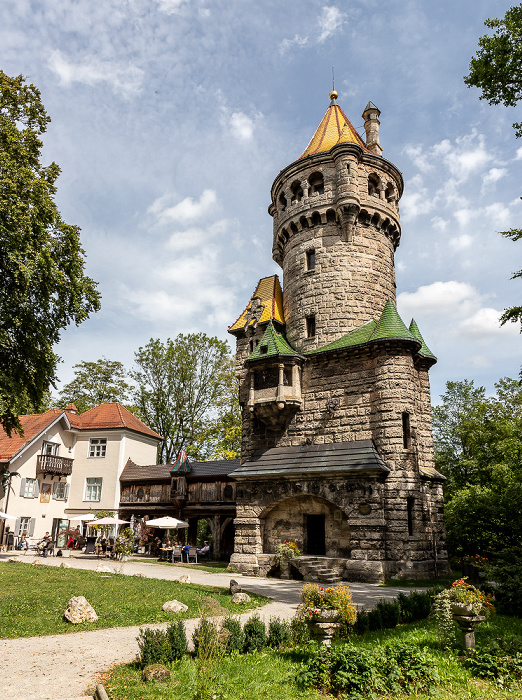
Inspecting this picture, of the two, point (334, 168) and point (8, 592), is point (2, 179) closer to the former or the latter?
point (8, 592)

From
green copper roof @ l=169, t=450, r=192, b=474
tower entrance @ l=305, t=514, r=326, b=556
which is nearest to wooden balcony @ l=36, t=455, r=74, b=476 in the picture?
green copper roof @ l=169, t=450, r=192, b=474

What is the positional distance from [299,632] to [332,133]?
25.5m

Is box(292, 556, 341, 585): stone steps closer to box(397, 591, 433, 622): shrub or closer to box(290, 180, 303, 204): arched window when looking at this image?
box(397, 591, 433, 622): shrub

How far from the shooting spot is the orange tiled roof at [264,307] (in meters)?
25.9

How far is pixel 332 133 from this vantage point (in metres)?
27.8

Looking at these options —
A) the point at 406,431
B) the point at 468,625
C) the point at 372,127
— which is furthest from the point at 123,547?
the point at 372,127

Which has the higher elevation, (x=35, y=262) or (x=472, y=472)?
(x=35, y=262)

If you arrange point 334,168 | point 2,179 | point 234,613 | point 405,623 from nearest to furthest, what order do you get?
point 405,623, point 234,613, point 2,179, point 334,168

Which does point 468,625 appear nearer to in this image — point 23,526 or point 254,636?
point 254,636

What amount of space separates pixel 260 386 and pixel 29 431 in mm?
18282

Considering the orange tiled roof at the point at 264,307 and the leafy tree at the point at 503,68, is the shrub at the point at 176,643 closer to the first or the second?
the leafy tree at the point at 503,68

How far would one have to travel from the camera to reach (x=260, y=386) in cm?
2305

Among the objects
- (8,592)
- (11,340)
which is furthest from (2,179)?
(8,592)

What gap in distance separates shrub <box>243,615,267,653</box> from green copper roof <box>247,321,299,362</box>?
14459 mm
